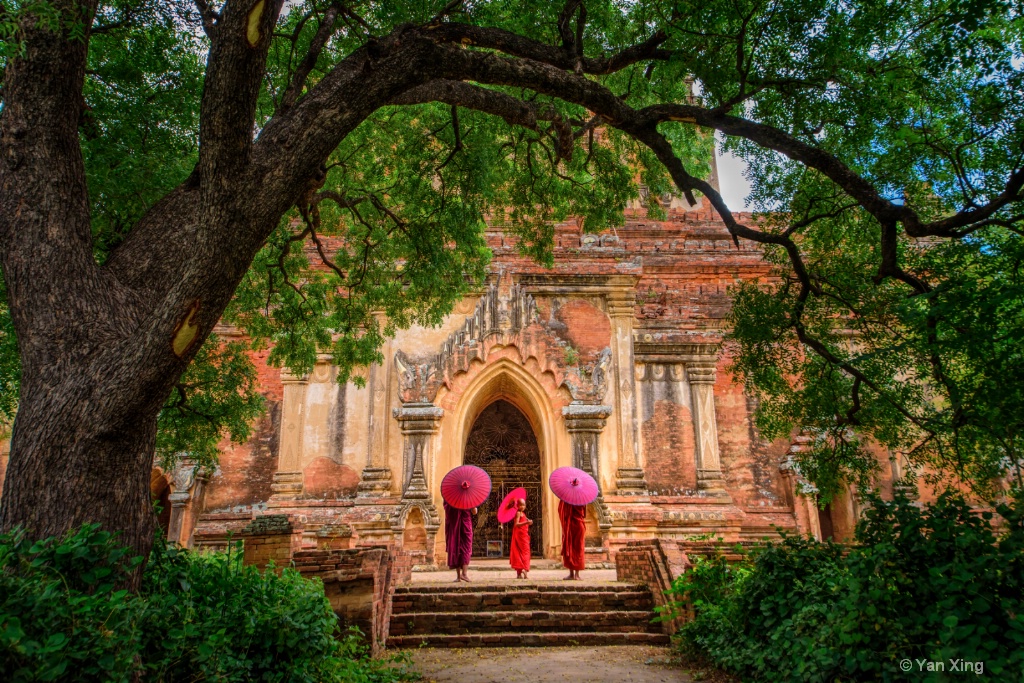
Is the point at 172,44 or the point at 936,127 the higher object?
the point at 172,44

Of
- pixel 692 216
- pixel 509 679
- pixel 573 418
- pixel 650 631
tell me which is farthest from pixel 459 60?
pixel 692 216

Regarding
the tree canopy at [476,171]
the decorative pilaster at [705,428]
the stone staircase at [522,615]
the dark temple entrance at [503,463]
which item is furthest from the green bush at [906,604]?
the dark temple entrance at [503,463]

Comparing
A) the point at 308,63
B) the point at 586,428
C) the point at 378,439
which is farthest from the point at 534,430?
the point at 308,63

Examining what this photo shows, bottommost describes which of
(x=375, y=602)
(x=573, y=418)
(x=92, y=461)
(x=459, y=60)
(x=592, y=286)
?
(x=375, y=602)

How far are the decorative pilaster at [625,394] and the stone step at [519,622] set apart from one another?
394 cm

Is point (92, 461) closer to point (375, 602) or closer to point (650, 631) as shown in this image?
point (375, 602)

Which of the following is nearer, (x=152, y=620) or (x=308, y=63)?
(x=152, y=620)

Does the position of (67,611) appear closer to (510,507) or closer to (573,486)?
(573,486)

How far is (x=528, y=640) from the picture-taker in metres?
8.28

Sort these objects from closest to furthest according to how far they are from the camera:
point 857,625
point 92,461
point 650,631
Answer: point 92,461 → point 857,625 → point 650,631

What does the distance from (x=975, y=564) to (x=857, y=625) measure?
79 centimetres

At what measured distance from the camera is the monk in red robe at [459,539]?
10.3m

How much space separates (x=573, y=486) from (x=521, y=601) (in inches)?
91.3

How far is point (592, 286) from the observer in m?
13.9
